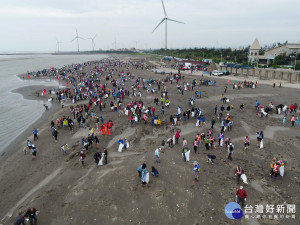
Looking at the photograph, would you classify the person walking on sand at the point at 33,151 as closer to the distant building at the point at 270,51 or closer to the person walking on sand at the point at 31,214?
the person walking on sand at the point at 31,214

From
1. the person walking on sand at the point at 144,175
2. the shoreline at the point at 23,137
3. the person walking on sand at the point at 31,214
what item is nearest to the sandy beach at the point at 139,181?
the shoreline at the point at 23,137

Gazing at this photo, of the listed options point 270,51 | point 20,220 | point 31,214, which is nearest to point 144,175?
point 31,214

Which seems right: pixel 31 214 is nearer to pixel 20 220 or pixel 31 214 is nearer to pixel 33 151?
pixel 20 220

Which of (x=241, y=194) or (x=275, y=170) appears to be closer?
(x=241, y=194)

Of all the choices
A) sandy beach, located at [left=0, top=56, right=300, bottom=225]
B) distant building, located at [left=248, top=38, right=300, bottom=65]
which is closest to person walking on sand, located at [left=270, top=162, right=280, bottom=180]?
sandy beach, located at [left=0, top=56, right=300, bottom=225]

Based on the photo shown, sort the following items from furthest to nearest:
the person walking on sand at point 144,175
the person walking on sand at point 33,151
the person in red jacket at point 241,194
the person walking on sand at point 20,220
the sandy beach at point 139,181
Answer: the person walking on sand at point 33,151 < the person walking on sand at point 144,175 < the sandy beach at point 139,181 < the person in red jacket at point 241,194 < the person walking on sand at point 20,220

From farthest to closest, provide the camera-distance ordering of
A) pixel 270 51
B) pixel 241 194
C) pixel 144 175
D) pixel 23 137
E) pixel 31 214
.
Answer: pixel 270 51 → pixel 23 137 → pixel 144 175 → pixel 241 194 → pixel 31 214

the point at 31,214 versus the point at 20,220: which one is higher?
the point at 31,214

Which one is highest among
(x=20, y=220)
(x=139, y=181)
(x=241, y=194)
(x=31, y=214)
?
(x=241, y=194)

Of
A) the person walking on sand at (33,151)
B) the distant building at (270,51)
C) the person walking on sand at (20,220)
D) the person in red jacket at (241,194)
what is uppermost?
the distant building at (270,51)

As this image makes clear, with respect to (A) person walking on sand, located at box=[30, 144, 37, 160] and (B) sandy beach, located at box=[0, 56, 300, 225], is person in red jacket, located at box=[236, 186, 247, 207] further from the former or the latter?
(A) person walking on sand, located at box=[30, 144, 37, 160]

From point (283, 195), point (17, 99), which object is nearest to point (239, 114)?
point (283, 195)
